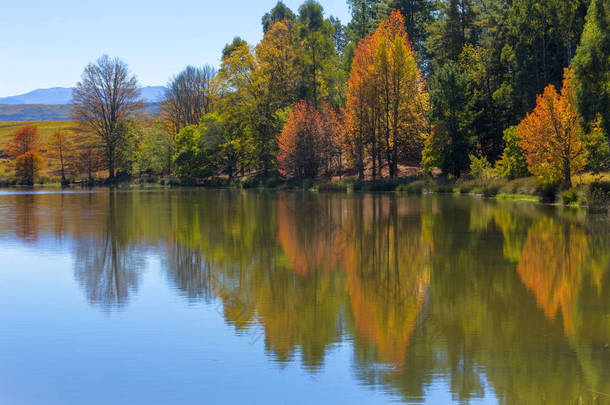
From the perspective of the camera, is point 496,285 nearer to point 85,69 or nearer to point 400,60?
point 400,60

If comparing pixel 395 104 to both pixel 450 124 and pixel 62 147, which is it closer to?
pixel 450 124

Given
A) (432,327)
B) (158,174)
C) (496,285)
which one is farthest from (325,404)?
(158,174)

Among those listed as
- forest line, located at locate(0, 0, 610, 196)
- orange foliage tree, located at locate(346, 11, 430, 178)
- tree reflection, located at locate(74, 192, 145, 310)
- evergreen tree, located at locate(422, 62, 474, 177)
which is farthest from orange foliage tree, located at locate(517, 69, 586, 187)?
tree reflection, located at locate(74, 192, 145, 310)

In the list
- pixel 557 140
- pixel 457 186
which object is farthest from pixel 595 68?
pixel 457 186

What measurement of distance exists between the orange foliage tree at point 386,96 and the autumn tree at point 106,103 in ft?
130

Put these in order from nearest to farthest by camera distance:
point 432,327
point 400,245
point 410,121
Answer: point 432,327
point 400,245
point 410,121

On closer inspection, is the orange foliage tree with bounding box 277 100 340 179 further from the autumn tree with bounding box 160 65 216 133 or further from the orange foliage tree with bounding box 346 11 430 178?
the autumn tree with bounding box 160 65 216 133

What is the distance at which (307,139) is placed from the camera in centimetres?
5869

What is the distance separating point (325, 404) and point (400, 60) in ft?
154

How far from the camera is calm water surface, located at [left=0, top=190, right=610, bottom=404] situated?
6152 millimetres

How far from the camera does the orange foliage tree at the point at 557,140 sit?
32.0m

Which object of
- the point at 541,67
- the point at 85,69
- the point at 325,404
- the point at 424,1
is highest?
the point at 424,1

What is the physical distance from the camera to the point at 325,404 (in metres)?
5.68

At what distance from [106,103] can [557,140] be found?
6433 cm
